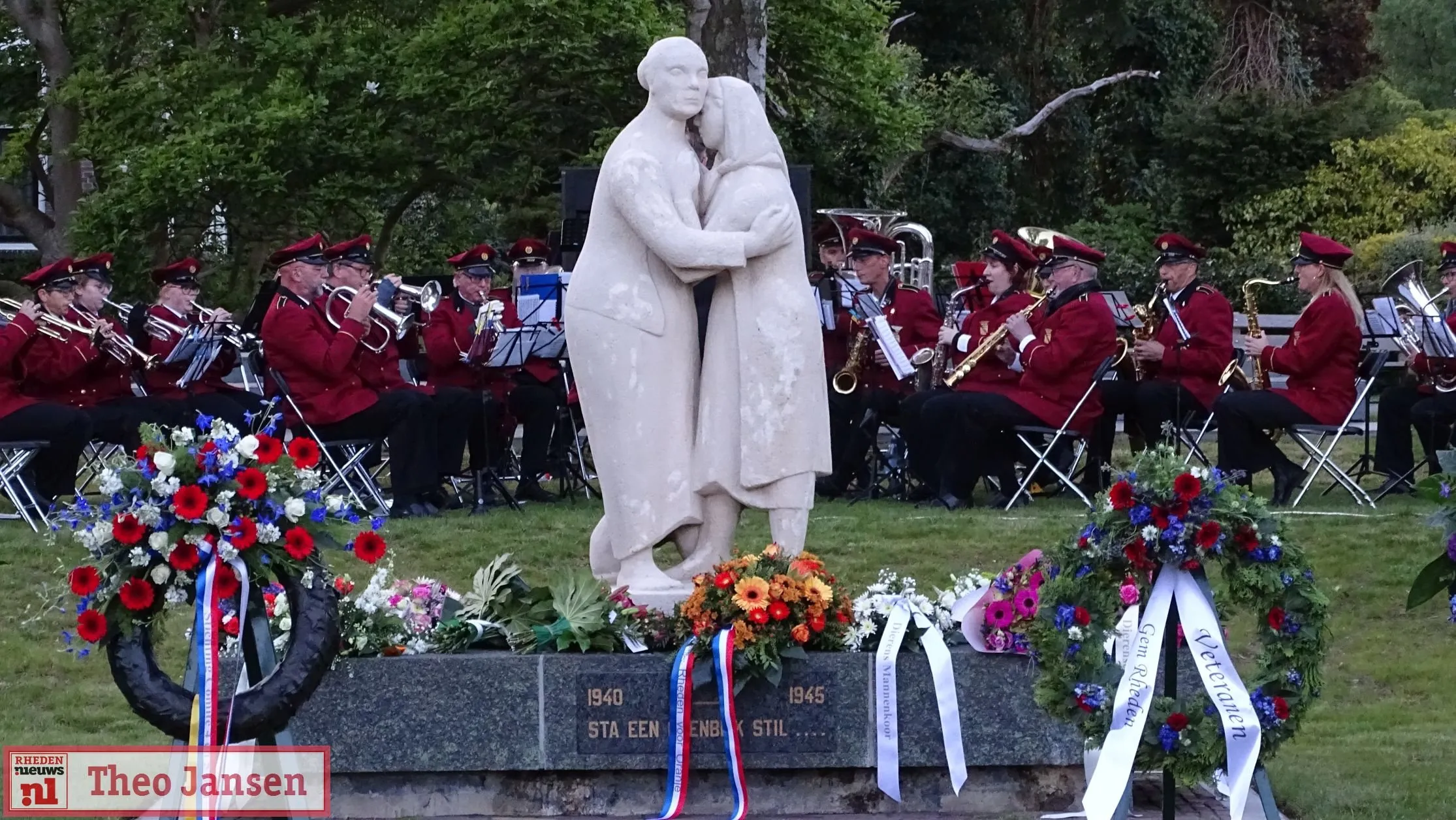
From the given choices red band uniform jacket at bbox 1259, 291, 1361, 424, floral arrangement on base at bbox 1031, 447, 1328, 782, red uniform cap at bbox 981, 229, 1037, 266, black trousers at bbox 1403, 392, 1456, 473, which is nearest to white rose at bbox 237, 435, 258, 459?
floral arrangement on base at bbox 1031, 447, 1328, 782

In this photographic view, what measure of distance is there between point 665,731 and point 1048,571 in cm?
145

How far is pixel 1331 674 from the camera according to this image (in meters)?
10.4

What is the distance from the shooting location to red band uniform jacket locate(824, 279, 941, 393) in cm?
1444

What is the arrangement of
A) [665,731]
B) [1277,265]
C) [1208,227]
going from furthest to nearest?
[1208,227] < [1277,265] < [665,731]

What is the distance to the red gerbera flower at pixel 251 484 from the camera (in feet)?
20.7

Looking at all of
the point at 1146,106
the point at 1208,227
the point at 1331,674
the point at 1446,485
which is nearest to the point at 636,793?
the point at 1446,485

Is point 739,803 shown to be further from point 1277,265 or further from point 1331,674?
point 1277,265

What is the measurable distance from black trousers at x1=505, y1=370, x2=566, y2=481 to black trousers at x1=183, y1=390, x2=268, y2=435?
1.75 meters

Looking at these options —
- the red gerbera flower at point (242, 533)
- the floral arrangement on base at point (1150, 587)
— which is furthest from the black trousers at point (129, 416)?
the floral arrangement on base at point (1150, 587)

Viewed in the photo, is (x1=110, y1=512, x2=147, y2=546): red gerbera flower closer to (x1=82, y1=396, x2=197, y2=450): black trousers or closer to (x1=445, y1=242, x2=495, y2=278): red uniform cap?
(x1=82, y1=396, x2=197, y2=450): black trousers

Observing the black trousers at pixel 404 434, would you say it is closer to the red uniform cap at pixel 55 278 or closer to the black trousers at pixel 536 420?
the black trousers at pixel 536 420

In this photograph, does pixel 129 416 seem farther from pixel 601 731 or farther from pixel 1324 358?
pixel 1324 358

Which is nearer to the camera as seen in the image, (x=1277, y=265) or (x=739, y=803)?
(x=739, y=803)

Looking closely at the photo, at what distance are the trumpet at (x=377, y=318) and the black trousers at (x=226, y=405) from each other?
71 cm
